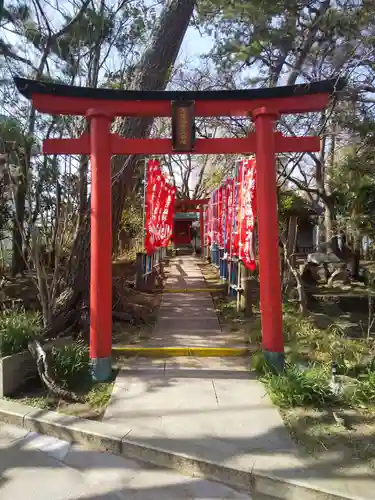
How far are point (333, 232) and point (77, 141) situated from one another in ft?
30.8

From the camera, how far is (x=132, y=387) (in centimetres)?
416

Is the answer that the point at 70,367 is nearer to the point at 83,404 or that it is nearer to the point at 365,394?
the point at 83,404

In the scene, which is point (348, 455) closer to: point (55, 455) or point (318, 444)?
point (318, 444)

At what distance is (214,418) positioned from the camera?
348 centimetres

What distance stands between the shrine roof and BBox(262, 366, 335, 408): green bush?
10.4 feet

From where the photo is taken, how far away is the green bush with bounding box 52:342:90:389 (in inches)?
167

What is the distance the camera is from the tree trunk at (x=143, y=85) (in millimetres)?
6238

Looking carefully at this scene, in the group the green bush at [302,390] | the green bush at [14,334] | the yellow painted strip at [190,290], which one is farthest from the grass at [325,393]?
the yellow painted strip at [190,290]

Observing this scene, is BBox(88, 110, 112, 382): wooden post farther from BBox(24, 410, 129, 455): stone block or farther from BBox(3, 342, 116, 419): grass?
BBox(24, 410, 129, 455): stone block

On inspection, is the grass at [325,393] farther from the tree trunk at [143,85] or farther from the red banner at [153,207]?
the red banner at [153,207]

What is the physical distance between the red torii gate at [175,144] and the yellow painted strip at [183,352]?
714 millimetres

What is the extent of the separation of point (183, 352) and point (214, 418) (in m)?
1.70

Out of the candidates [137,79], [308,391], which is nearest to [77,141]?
[137,79]

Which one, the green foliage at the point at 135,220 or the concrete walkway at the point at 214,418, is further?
the green foliage at the point at 135,220
